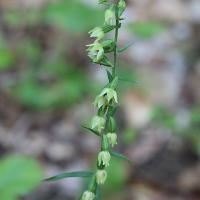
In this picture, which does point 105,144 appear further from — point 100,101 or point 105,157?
point 100,101

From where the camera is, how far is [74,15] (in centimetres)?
517

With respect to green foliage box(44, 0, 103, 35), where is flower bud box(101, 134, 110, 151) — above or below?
below

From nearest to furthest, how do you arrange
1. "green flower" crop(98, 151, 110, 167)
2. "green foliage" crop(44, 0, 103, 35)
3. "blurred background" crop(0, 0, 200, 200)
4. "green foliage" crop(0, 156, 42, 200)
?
"green flower" crop(98, 151, 110, 167)
"green foliage" crop(0, 156, 42, 200)
"blurred background" crop(0, 0, 200, 200)
"green foliage" crop(44, 0, 103, 35)

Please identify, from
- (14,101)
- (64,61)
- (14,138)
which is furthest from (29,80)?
(14,138)

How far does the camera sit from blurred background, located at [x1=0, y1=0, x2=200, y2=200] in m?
3.50

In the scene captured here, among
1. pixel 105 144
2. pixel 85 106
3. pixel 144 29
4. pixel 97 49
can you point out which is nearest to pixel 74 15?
pixel 144 29

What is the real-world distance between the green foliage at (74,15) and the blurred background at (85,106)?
0.02 metres

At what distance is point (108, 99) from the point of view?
1.58 metres

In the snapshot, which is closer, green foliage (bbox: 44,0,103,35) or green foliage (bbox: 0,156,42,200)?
green foliage (bbox: 0,156,42,200)

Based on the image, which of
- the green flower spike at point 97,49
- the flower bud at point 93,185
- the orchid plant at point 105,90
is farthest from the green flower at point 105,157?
the green flower spike at point 97,49

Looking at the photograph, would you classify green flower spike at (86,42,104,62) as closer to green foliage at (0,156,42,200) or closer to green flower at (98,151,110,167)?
green flower at (98,151,110,167)

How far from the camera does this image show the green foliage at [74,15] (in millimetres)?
5047

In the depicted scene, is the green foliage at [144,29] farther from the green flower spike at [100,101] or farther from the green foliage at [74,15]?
the green flower spike at [100,101]

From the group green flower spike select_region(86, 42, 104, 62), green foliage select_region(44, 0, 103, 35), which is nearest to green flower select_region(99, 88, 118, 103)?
green flower spike select_region(86, 42, 104, 62)
